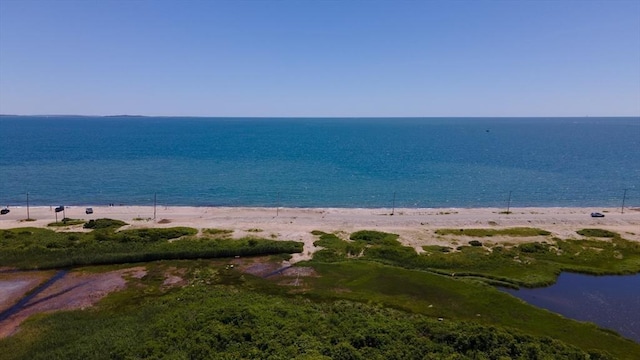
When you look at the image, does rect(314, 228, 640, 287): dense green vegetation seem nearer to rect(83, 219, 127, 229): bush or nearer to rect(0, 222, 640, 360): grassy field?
rect(0, 222, 640, 360): grassy field

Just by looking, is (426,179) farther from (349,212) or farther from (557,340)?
(557,340)

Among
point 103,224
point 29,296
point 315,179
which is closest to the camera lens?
point 29,296

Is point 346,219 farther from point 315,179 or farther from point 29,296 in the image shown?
point 29,296

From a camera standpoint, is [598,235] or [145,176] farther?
[145,176]

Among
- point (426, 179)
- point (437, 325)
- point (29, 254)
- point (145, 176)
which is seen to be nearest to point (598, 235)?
point (437, 325)

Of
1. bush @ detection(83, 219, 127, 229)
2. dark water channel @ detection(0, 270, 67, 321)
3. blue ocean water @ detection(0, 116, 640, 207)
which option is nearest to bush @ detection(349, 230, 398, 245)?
blue ocean water @ detection(0, 116, 640, 207)

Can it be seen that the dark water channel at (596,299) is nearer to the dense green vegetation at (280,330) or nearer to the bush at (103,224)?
the dense green vegetation at (280,330)

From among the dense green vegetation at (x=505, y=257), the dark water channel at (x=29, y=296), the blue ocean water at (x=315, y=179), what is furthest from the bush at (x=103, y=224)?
the dense green vegetation at (x=505, y=257)

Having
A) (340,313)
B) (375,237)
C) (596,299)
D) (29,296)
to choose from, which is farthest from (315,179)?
(29,296)
